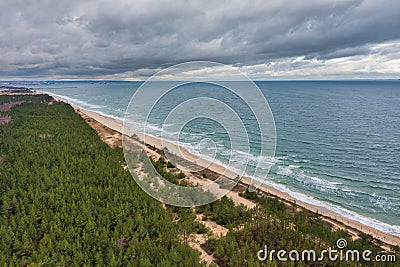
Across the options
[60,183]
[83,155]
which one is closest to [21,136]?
[83,155]

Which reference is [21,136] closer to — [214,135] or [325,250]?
[214,135]

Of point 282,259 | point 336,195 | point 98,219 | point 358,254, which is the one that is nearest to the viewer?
point 282,259

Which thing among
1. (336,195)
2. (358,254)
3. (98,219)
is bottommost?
(336,195)

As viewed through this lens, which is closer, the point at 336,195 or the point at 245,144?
the point at 336,195

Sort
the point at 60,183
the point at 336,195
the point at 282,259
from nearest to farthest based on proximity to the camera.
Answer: the point at 282,259 → the point at 60,183 → the point at 336,195

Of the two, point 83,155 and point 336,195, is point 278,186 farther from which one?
point 83,155

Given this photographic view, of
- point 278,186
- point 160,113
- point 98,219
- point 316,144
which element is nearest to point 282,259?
point 98,219

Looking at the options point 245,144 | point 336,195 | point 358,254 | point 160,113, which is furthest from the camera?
point 160,113

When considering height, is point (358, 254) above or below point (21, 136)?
below

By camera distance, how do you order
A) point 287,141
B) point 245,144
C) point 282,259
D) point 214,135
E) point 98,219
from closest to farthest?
point 282,259 < point 98,219 < point 245,144 < point 287,141 < point 214,135
